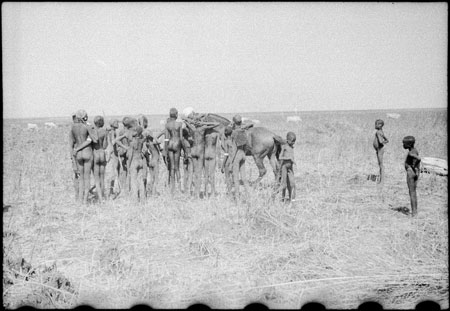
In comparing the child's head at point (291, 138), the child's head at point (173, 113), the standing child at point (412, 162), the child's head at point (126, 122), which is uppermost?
the child's head at point (173, 113)

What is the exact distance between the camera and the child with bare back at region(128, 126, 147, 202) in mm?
9461

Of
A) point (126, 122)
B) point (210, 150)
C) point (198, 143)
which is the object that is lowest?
point (210, 150)

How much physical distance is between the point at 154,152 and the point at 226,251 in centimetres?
394

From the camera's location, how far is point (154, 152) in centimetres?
1009

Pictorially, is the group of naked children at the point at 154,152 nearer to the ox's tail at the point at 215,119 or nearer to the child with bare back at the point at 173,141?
the child with bare back at the point at 173,141

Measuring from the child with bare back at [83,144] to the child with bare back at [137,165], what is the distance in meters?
0.81

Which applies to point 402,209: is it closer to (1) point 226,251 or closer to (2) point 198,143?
(1) point 226,251

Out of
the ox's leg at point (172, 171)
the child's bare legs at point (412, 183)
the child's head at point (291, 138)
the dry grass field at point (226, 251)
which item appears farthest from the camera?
the ox's leg at point (172, 171)

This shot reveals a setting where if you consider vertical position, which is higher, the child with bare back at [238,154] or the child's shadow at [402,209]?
the child with bare back at [238,154]

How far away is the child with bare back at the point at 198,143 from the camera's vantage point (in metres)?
9.69

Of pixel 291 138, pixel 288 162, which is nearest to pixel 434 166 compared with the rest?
pixel 288 162

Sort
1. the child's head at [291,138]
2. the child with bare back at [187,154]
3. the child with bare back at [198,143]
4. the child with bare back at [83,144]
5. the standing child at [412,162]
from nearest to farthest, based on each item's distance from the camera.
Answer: the standing child at [412,162]
the child's head at [291,138]
the child with bare back at [83,144]
the child with bare back at [198,143]
the child with bare back at [187,154]

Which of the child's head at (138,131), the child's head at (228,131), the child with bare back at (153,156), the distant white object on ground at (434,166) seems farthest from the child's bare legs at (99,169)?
the distant white object on ground at (434,166)

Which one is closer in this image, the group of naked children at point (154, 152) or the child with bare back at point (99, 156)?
the group of naked children at point (154, 152)
